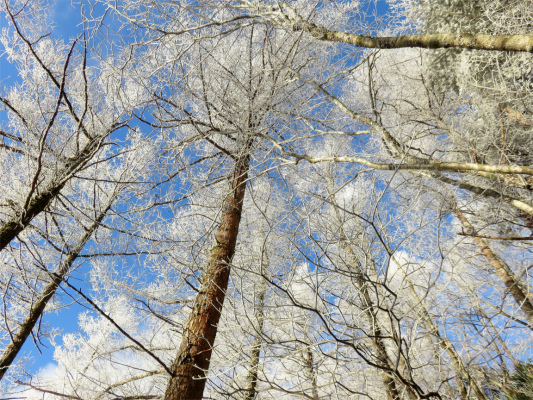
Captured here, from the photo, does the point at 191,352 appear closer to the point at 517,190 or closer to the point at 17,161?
the point at 17,161

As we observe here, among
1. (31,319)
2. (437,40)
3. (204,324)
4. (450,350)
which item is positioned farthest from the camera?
(31,319)

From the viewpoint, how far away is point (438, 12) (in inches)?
248

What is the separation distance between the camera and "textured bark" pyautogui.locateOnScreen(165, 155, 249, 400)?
84.1 inches

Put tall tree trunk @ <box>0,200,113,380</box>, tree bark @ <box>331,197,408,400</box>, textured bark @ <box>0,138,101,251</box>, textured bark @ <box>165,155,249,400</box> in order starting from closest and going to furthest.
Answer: tree bark @ <box>331,197,408,400</box>
textured bark @ <box>165,155,249,400</box>
textured bark @ <box>0,138,101,251</box>
tall tree trunk @ <box>0,200,113,380</box>

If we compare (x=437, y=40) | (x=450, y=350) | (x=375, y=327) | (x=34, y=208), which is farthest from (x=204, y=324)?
(x=437, y=40)

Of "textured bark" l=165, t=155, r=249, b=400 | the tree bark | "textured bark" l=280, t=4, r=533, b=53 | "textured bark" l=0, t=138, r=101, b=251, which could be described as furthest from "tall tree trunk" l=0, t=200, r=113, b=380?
"textured bark" l=280, t=4, r=533, b=53

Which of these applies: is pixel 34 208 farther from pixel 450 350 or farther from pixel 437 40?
pixel 450 350

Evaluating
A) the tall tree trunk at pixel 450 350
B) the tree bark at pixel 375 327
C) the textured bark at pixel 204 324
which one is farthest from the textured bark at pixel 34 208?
the tall tree trunk at pixel 450 350

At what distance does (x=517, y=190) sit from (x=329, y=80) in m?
3.31

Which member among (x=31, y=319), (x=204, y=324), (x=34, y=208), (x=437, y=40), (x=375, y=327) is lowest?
(x=375, y=327)

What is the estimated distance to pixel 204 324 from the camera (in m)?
2.47

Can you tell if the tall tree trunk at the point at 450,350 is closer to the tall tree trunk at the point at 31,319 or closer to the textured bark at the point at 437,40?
the textured bark at the point at 437,40

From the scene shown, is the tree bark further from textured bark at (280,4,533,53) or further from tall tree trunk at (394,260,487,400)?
textured bark at (280,4,533,53)

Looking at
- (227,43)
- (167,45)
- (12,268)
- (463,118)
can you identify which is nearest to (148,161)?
(167,45)
